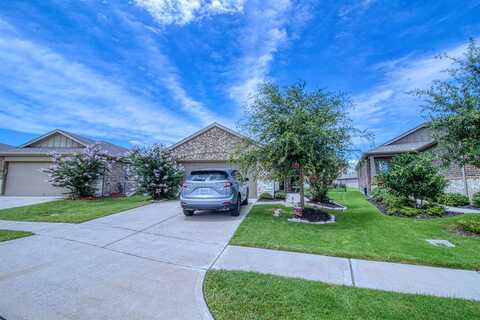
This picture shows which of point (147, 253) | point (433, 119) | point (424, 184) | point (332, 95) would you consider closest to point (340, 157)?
point (332, 95)

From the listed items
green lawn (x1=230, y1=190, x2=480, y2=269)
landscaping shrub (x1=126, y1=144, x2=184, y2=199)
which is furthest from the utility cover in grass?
landscaping shrub (x1=126, y1=144, x2=184, y2=199)

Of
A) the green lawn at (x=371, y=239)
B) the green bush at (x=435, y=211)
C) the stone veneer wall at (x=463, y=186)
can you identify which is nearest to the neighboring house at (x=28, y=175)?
the green lawn at (x=371, y=239)

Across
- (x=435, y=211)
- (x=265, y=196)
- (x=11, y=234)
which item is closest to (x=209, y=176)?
(x=11, y=234)

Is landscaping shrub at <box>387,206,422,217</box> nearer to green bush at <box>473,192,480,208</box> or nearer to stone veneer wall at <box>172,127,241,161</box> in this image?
green bush at <box>473,192,480,208</box>

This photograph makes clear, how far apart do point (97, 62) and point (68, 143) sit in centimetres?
897

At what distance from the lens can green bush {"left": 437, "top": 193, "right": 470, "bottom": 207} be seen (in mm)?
11273

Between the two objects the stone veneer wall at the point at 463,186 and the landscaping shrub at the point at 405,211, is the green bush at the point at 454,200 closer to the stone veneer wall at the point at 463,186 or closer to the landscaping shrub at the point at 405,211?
the stone veneer wall at the point at 463,186

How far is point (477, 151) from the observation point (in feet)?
18.7

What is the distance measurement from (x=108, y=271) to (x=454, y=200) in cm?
1539

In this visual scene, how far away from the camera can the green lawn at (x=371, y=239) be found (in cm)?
438

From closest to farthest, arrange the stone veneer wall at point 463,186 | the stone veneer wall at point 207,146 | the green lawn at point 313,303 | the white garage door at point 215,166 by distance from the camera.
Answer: the green lawn at point 313,303 → the stone veneer wall at point 463,186 → the white garage door at point 215,166 → the stone veneer wall at point 207,146

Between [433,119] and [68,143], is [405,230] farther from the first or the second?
[68,143]

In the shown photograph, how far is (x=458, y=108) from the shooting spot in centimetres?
623

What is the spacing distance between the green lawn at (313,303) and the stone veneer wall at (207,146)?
40.0 ft
